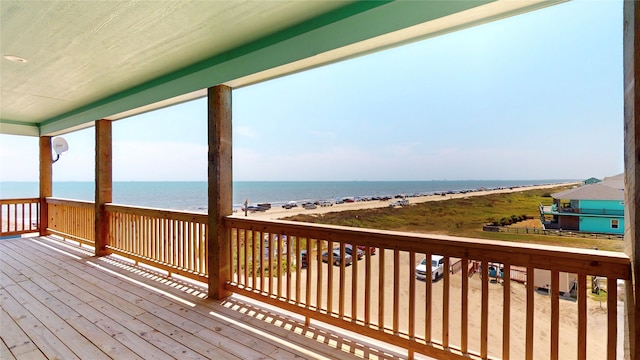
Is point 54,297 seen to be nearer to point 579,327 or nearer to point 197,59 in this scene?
point 197,59

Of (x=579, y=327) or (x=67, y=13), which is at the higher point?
(x=67, y=13)

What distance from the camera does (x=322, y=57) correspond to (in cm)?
231

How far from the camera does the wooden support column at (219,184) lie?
9.62 ft

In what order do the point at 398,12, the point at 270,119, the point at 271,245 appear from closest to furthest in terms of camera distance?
the point at 398,12, the point at 271,245, the point at 270,119

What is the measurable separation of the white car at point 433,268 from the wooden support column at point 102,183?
193 inches

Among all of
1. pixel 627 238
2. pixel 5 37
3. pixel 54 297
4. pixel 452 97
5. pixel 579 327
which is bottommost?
pixel 54 297

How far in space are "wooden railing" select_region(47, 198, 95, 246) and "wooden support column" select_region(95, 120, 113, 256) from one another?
1.60ft

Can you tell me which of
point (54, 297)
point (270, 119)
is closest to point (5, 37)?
point (54, 297)

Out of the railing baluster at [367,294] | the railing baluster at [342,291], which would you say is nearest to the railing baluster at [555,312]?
the railing baluster at [367,294]

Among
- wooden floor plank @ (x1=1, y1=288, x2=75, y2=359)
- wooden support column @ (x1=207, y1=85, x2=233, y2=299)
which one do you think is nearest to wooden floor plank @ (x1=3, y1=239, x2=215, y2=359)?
wooden floor plank @ (x1=1, y1=288, x2=75, y2=359)

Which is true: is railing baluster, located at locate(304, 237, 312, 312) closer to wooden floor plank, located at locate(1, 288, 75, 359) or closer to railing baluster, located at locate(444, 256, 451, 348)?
railing baluster, located at locate(444, 256, 451, 348)

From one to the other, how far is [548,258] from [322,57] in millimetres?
2034

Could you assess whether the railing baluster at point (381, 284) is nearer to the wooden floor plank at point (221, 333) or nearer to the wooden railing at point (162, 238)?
the wooden floor plank at point (221, 333)

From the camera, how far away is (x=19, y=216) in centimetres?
605
